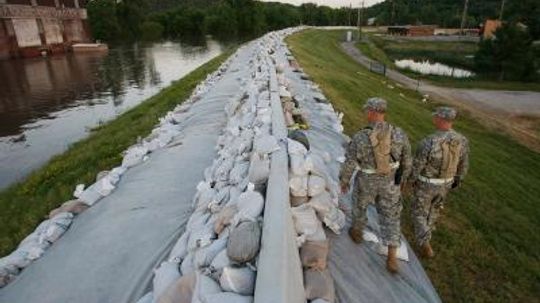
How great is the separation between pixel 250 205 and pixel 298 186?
727 mm

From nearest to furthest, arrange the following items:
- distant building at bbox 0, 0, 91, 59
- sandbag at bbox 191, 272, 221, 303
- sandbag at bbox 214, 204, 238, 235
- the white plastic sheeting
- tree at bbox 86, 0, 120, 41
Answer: sandbag at bbox 191, 272, 221, 303 → the white plastic sheeting → sandbag at bbox 214, 204, 238, 235 → distant building at bbox 0, 0, 91, 59 → tree at bbox 86, 0, 120, 41

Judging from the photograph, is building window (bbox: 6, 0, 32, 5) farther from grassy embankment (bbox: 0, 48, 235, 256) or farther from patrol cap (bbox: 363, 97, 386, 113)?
patrol cap (bbox: 363, 97, 386, 113)

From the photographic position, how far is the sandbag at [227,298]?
2.82 meters

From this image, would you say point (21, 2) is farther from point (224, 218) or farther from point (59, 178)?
point (224, 218)

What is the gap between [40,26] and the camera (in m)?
37.0

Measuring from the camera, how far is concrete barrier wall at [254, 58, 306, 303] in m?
2.78

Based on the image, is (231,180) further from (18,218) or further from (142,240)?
(18,218)

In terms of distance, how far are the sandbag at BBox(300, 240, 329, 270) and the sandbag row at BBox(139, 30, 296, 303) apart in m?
0.47

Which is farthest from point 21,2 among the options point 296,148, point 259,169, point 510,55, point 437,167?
point 510,55

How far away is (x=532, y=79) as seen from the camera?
32.2 meters

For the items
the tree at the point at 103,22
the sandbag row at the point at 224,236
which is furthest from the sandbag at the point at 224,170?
the tree at the point at 103,22

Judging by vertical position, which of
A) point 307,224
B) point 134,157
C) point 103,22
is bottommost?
point 134,157

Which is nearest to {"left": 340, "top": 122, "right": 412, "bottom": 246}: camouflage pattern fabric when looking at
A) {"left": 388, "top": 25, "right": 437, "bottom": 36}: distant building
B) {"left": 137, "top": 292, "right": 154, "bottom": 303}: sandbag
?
{"left": 137, "top": 292, "right": 154, "bottom": 303}: sandbag

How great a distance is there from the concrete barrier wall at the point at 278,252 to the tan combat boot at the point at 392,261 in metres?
1.19
